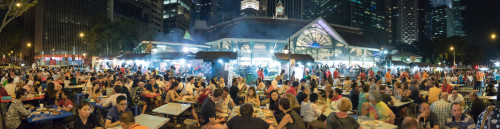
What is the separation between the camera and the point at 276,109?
7.30m

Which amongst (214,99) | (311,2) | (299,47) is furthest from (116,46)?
(311,2)

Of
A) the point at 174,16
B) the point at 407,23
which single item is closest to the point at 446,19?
the point at 407,23

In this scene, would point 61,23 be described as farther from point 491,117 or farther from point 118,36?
point 491,117

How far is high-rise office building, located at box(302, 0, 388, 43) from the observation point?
12656 cm

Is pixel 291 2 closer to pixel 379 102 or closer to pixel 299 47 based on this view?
pixel 299 47

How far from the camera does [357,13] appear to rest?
12862cm

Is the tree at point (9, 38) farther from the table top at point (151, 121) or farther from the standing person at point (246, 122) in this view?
the standing person at point (246, 122)

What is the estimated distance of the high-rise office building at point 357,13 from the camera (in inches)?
4983

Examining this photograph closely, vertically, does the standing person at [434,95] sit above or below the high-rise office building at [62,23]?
below

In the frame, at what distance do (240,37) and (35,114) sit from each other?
21.2 m

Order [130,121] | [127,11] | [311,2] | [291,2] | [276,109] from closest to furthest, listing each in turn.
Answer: [130,121]
[276,109]
[127,11]
[291,2]
[311,2]

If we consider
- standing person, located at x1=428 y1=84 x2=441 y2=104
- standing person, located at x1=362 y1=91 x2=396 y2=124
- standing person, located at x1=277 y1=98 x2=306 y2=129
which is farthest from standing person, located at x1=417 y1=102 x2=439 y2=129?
standing person, located at x1=428 y1=84 x2=441 y2=104

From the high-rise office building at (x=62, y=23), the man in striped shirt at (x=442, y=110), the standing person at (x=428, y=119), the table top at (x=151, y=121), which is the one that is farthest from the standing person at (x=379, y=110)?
the high-rise office building at (x=62, y=23)

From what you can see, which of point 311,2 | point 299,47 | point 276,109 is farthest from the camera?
point 311,2
